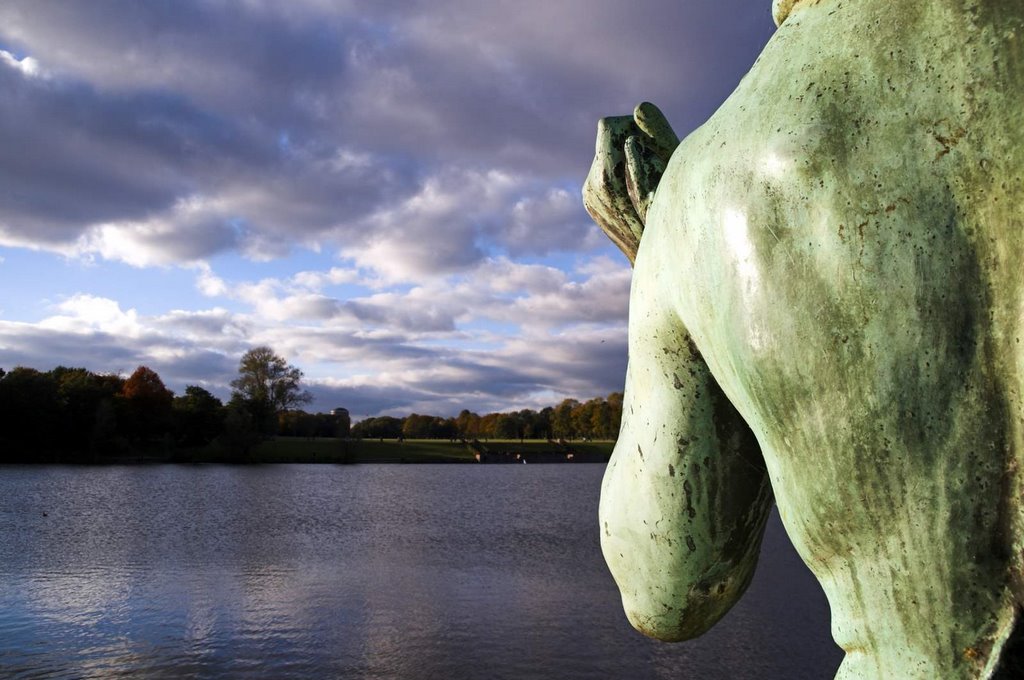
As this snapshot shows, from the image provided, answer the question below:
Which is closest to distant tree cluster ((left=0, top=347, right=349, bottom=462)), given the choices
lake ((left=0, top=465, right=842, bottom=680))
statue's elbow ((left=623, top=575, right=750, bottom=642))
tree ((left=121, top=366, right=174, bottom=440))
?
tree ((left=121, top=366, right=174, bottom=440))

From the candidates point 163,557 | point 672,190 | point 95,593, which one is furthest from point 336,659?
point 672,190

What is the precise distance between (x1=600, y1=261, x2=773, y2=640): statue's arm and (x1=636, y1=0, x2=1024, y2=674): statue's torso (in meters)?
0.23

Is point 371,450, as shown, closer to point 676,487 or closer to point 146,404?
point 146,404

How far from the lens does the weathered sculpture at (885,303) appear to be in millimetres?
Result: 940

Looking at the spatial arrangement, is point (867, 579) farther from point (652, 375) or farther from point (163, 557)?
point (163, 557)

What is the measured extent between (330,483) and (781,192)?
180ft

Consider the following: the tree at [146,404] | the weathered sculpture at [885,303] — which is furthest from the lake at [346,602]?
the tree at [146,404]

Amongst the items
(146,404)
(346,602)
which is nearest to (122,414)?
(146,404)

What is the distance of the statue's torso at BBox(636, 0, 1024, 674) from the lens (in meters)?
0.94

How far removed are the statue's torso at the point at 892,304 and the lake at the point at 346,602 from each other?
39.1ft

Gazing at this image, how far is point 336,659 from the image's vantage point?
12.6 metres

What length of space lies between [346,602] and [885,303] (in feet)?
56.2

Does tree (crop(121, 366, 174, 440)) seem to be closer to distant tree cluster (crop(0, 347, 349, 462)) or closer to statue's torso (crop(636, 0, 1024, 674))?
distant tree cluster (crop(0, 347, 349, 462))

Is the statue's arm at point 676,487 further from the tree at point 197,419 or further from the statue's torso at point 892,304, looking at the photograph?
the tree at point 197,419
